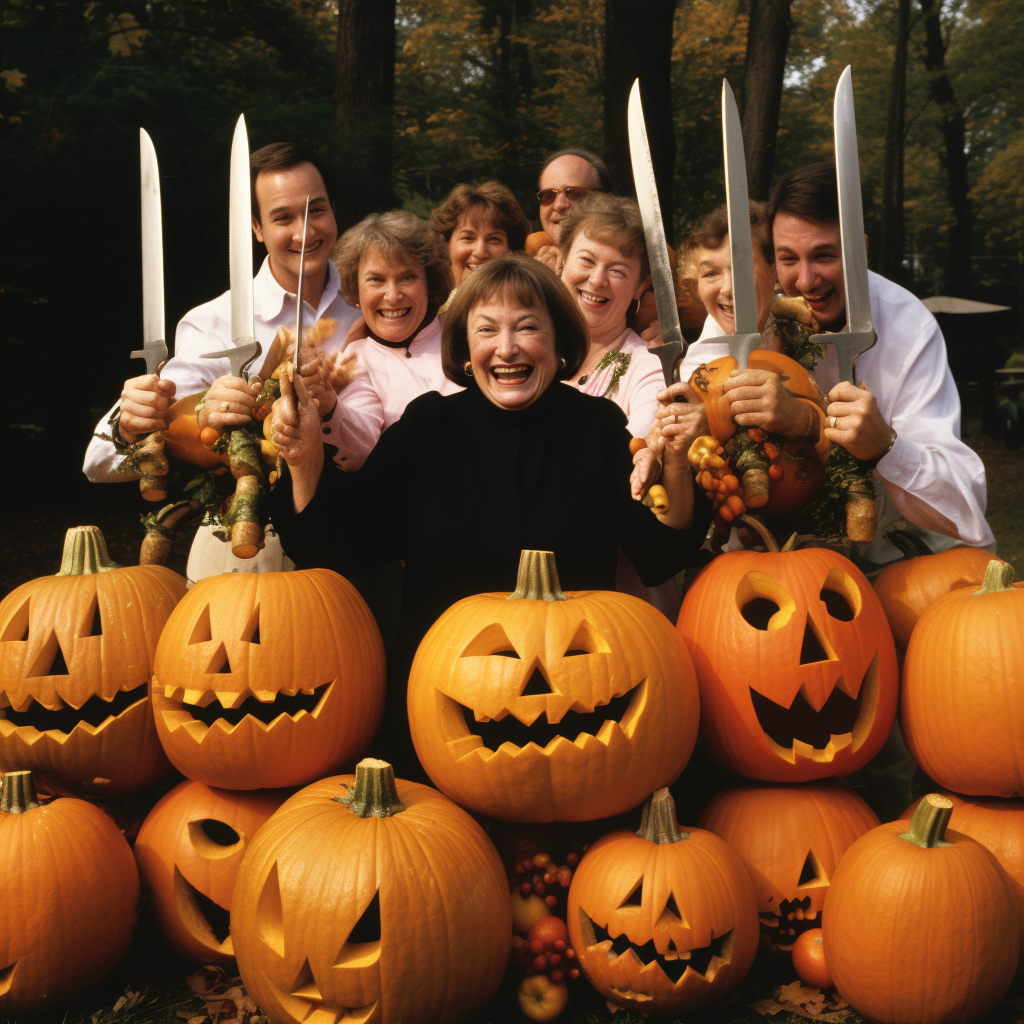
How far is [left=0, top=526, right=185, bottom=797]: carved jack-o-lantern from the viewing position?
2.94 metres

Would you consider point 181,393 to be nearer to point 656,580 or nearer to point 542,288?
point 542,288

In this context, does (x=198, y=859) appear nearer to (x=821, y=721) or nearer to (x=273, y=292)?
(x=821, y=721)

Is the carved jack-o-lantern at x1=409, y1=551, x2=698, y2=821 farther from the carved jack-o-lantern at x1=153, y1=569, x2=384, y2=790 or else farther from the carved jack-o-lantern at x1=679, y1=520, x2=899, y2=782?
the carved jack-o-lantern at x1=153, y1=569, x2=384, y2=790

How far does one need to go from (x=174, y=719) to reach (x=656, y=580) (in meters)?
1.59

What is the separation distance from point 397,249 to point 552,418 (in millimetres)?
1137

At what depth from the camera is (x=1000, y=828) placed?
110 inches

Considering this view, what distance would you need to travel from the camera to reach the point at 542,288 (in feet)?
10.6

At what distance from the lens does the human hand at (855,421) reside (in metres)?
2.78

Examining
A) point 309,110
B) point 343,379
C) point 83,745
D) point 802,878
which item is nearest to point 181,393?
point 343,379

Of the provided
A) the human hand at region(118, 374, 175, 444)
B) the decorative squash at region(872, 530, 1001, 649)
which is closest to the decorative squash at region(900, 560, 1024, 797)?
the decorative squash at region(872, 530, 1001, 649)

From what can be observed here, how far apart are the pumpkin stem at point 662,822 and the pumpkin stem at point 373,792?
72 cm

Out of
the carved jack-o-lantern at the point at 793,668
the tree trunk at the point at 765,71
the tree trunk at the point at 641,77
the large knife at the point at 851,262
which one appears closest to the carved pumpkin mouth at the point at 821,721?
the carved jack-o-lantern at the point at 793,668

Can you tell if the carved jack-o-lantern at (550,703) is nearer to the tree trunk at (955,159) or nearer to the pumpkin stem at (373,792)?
the pumpkin stem at (373,792)

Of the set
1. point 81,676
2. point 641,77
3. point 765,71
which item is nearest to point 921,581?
point 81,676
